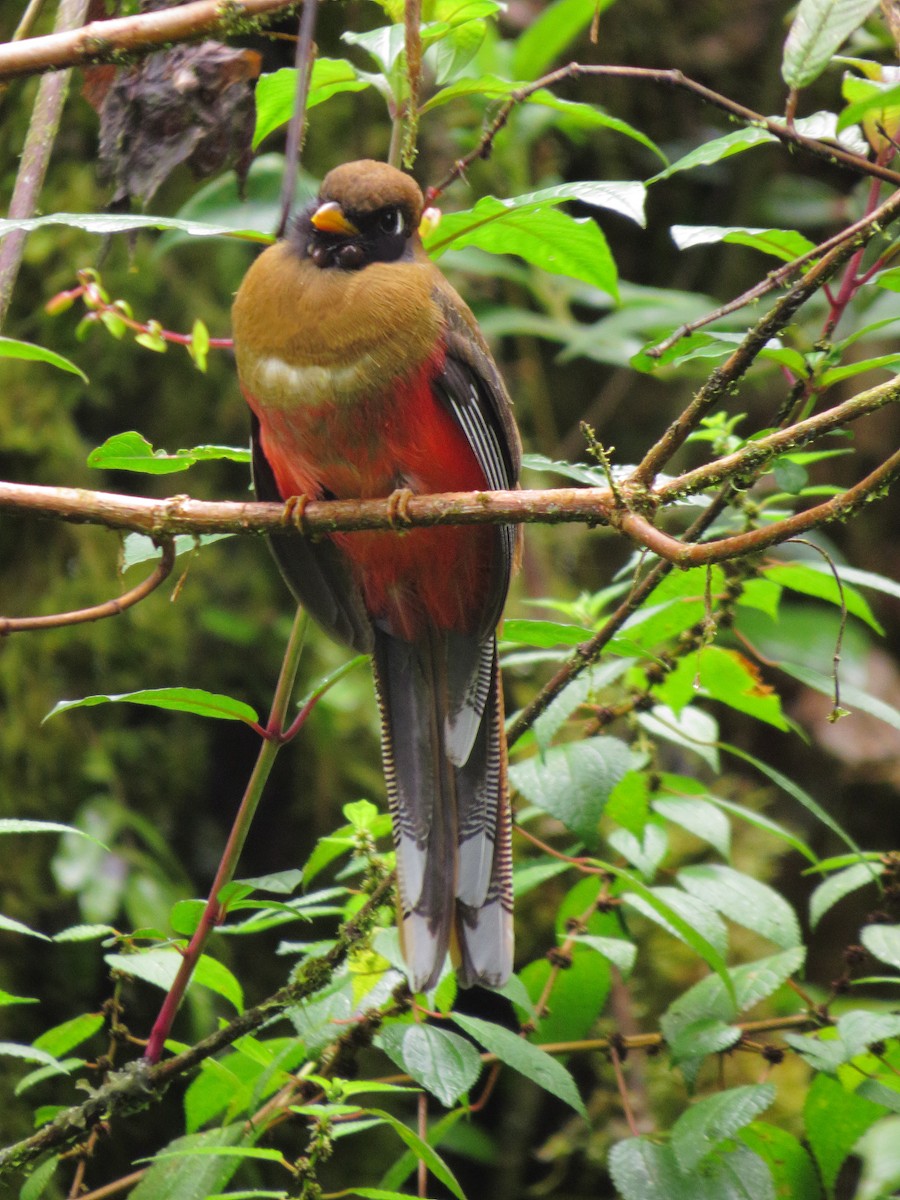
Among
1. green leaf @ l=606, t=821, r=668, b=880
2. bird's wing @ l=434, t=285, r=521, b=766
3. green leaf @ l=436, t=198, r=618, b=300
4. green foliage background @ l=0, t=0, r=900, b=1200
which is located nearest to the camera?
green leaf @ l=436, t=198, r=618, b=300

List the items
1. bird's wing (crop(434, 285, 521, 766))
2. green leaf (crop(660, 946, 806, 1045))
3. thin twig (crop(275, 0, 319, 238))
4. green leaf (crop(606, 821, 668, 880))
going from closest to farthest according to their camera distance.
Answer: thin twig (crop(275, 0, 319, 238)), green leaf (crop(660, 946, 806, 1045)), green leaf (crop(606, 821, 668, 880)), bird's wing (crop(434, 285, 521, 766))

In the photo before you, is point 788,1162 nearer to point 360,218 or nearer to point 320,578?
point 320,578

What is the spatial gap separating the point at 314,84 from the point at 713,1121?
159 centimetres

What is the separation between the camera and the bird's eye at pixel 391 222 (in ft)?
7.66

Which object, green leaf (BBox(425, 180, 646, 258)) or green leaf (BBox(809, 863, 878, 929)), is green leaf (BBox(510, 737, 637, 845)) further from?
green leaf (BBox(425, 180, 646, 258))

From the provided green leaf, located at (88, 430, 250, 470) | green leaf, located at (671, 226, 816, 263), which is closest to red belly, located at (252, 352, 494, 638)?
green leaf, located at (88, 430, 250, 470)

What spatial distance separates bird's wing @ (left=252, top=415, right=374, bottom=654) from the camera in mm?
2361

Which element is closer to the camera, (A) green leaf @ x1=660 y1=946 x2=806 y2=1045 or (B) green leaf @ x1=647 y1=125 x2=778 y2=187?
(B) green leaf @ x1=647 y1=125 x2=778 y2=187

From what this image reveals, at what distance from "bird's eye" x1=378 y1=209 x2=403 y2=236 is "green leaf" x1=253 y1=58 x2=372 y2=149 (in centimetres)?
36

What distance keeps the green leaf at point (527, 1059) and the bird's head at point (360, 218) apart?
1.30 meters

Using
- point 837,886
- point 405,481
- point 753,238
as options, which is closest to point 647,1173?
point 837,886

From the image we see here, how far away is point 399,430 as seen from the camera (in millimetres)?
2168

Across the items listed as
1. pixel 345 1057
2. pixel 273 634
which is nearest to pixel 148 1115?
pixel 273 634

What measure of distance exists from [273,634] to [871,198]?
235 centimetres
